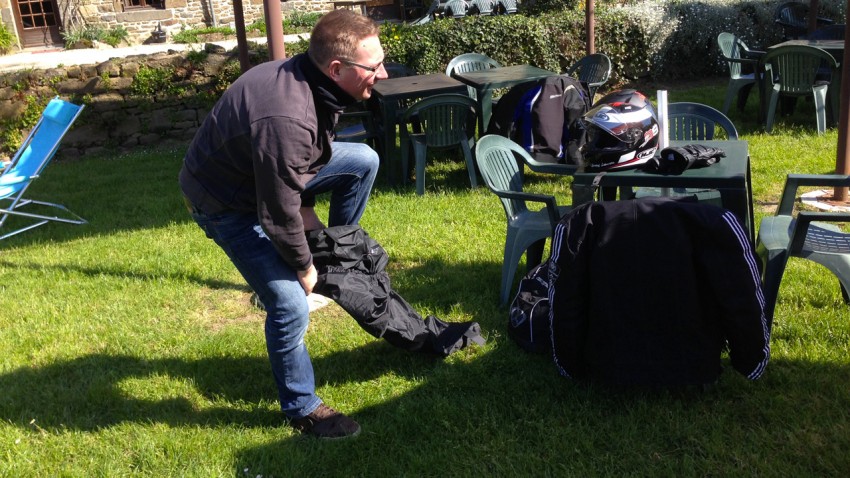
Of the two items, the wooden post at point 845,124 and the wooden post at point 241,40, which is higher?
the wooden post at point 241,40

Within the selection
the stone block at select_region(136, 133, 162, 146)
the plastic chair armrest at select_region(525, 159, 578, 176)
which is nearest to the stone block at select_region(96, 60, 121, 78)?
the stone block at select_region(136, 133, 162, 146)

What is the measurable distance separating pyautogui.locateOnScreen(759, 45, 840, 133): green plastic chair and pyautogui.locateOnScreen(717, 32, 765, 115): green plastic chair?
55cm

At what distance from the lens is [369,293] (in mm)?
3578

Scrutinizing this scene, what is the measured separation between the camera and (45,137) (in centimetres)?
709

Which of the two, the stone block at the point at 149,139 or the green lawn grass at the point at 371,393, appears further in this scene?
A: the stone block at the point at 149,139

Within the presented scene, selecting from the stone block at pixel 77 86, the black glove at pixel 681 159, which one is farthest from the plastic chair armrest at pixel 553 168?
the stone block at pixel 77 86

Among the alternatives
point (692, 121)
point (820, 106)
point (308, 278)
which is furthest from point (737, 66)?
point (308, 278)

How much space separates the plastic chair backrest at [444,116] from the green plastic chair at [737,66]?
357 centimetres

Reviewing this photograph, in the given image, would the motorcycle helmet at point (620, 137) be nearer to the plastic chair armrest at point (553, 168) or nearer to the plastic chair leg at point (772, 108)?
the plastic chair armrest at point (553, 168)

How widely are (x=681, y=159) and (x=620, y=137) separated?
0.33 m

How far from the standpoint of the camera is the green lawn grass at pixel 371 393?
10.4 feet

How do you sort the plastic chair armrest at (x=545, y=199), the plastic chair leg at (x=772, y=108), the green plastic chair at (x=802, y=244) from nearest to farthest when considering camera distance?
the green plastic chair at (x=802, y=244), the plastic chair armrest at (x=545, y=199), the plastic chair leg at (x=772, y=108)

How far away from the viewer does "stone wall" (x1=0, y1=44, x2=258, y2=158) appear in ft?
31.8

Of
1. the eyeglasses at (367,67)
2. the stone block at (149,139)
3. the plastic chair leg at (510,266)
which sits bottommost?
the stone block at (149,139)
